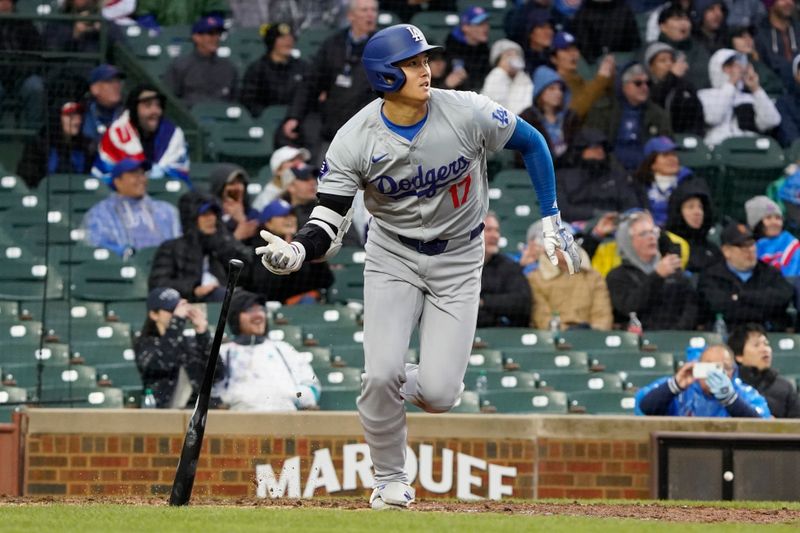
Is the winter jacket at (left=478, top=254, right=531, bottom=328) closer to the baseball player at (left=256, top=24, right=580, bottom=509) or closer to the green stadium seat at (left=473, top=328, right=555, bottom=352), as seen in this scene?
the green stadium seat at (left=473, top=328, right=555, bottom=352)

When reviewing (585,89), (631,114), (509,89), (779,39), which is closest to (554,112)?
(509,89)

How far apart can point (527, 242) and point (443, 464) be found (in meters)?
3.40

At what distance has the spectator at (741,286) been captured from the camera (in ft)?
36.4

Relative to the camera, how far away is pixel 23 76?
1177cm

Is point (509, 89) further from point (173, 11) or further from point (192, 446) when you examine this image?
point (192, 446)

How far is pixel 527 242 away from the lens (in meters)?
11.5

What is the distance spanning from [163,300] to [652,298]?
336 centimetres

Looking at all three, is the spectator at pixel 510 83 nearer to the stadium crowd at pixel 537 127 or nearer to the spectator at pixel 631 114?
the stadium crowd at pixel 537 127

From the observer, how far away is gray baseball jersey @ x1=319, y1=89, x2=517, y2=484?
6234 millimetres

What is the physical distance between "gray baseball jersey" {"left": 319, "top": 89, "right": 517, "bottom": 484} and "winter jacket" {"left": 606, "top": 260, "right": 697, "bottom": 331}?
4.54 m

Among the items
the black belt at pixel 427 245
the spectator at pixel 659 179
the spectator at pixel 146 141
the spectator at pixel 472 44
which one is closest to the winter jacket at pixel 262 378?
the spectator at pixel 146 141

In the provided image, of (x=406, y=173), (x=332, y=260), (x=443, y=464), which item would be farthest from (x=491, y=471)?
(x=332, y=260)

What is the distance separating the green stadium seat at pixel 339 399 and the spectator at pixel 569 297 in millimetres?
1602

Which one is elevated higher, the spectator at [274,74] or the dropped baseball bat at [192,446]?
the spectator at [274,74]
